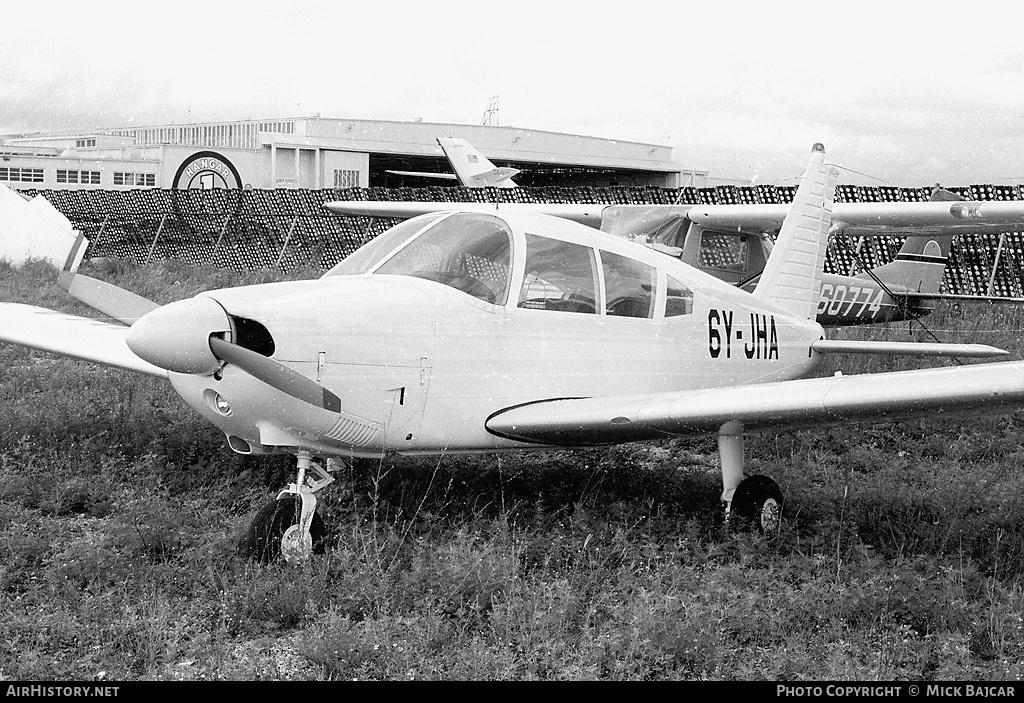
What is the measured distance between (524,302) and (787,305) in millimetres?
2759

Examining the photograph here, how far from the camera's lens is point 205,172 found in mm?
47188

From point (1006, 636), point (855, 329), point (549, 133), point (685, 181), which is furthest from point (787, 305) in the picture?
point (685, 181)

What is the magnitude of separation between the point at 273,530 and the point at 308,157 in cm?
4588

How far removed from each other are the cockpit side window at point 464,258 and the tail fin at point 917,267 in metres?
9.42

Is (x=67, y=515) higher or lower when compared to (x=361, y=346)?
lower

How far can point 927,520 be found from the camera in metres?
6.25

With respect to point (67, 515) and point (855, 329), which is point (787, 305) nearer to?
point (67, 515)

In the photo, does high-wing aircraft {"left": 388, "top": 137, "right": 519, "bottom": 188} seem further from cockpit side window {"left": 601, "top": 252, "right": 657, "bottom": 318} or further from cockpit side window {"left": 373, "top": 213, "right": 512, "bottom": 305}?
cockpit side window {"left": 373, "top": 213, "right": 512, "bottom": 305}

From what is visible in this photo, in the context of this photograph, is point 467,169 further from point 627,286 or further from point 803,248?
point 627,286

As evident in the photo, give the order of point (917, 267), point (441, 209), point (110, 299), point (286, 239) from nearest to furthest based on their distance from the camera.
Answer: point (110, 299) → point (917, 267) → point (441, 209) → point (286, 239)

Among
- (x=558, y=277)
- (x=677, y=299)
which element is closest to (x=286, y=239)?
(x=677, y=299)

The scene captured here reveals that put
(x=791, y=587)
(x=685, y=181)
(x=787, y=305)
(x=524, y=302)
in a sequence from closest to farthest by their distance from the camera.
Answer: (x=791, y=587) < (x=524, y=302) < (x=787, y=305) < (x=685, y=181)

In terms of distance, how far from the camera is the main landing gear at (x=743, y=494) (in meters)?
6.14

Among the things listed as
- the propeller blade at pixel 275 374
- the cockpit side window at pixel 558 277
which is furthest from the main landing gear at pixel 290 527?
the cockpit side window at pixel 558 277
